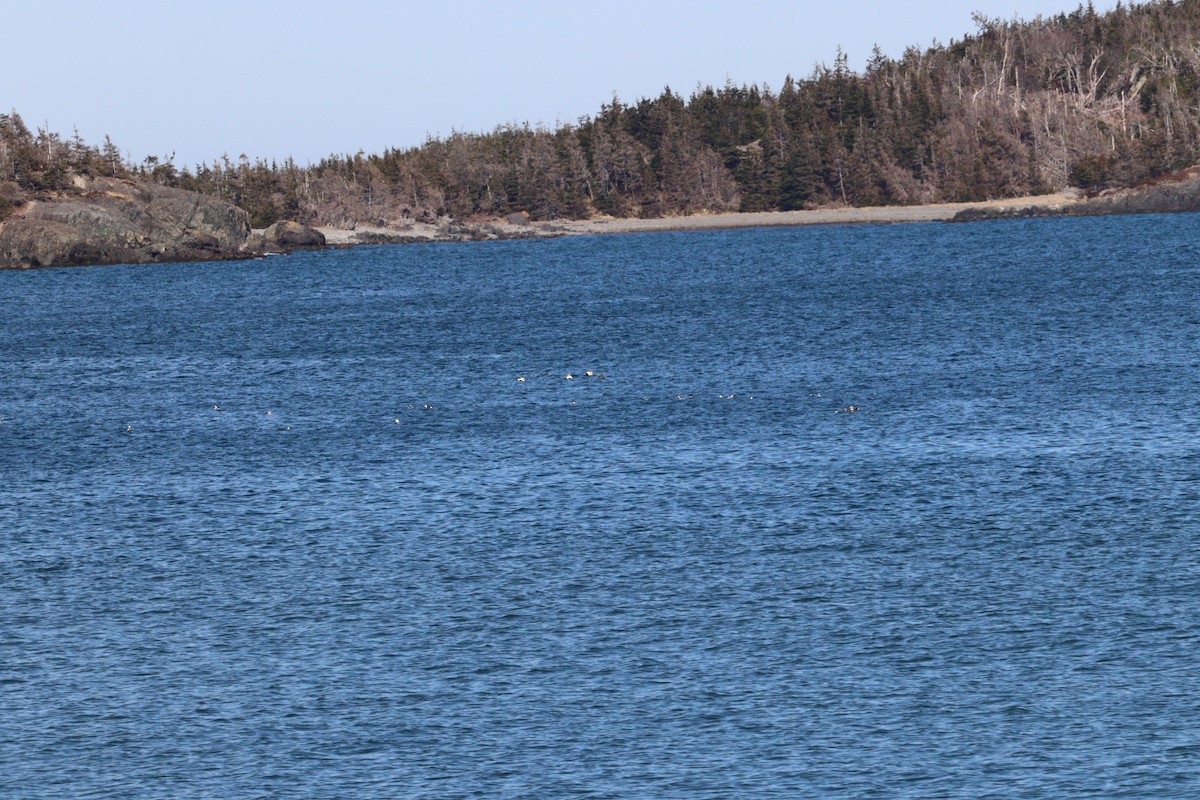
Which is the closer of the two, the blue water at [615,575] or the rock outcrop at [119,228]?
the blue water at [615,575]

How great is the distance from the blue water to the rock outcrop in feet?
349

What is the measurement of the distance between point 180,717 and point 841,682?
11.1 metres

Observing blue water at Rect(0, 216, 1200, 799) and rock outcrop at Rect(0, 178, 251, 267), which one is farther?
rock outcrop at Rect(0, 178, 251, 267)

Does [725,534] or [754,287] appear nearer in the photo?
[725,534]

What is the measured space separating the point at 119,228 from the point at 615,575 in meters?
160

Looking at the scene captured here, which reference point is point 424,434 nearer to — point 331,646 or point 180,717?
point 331,646

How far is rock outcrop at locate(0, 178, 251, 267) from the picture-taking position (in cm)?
17650

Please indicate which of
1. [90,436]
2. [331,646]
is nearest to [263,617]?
[331,646]

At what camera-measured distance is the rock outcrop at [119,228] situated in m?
176

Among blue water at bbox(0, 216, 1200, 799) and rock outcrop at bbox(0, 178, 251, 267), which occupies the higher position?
rock outcrop at bbox(0, 178, 251, 267)

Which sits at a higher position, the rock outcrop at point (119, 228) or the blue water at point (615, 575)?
the rock outcrop at point (119, 228)

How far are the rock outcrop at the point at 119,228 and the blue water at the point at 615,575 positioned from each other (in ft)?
349

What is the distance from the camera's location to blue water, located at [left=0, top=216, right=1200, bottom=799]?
76.7 feet

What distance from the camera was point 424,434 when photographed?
178ft
